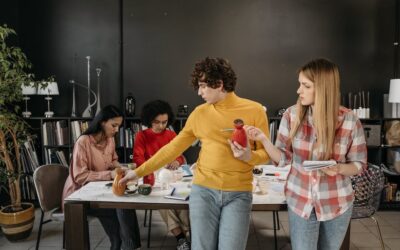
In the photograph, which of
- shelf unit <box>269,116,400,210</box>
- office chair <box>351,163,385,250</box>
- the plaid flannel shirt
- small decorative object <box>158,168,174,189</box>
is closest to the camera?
the plaid flannel shirt

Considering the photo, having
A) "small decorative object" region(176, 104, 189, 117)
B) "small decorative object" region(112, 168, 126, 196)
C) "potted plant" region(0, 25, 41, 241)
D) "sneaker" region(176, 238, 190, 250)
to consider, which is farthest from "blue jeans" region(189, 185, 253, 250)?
"small decorative object" region(176, 104, 189, 117)

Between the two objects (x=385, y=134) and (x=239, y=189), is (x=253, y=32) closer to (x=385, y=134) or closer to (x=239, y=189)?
(x=385, y=134)

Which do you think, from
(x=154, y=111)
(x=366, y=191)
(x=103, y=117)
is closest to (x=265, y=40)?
(x=154, y=111)

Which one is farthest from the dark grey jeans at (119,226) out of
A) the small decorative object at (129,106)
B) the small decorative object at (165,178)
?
the small decorative object at (129,106)

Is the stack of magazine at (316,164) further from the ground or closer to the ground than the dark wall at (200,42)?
closer to the ground

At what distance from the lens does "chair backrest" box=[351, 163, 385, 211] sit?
2.57 meters

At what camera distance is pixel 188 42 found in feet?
14.3

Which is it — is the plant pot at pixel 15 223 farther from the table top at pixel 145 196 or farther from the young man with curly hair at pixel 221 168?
the young man with curly hair at pixel 221 168

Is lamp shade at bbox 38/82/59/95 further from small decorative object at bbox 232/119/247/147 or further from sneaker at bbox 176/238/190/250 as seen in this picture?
small decorative object at bbox 232/119/247/147

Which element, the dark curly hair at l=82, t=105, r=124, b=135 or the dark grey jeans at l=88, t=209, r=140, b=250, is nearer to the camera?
the dark grey jeans at l=88, t=209, r=140, b=250

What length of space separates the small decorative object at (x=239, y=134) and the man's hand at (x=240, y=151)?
0.05 ft

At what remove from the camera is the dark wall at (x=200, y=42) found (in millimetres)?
4285

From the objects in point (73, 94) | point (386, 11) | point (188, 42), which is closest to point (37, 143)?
point (73, 94)

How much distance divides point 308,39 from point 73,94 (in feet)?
9.92
